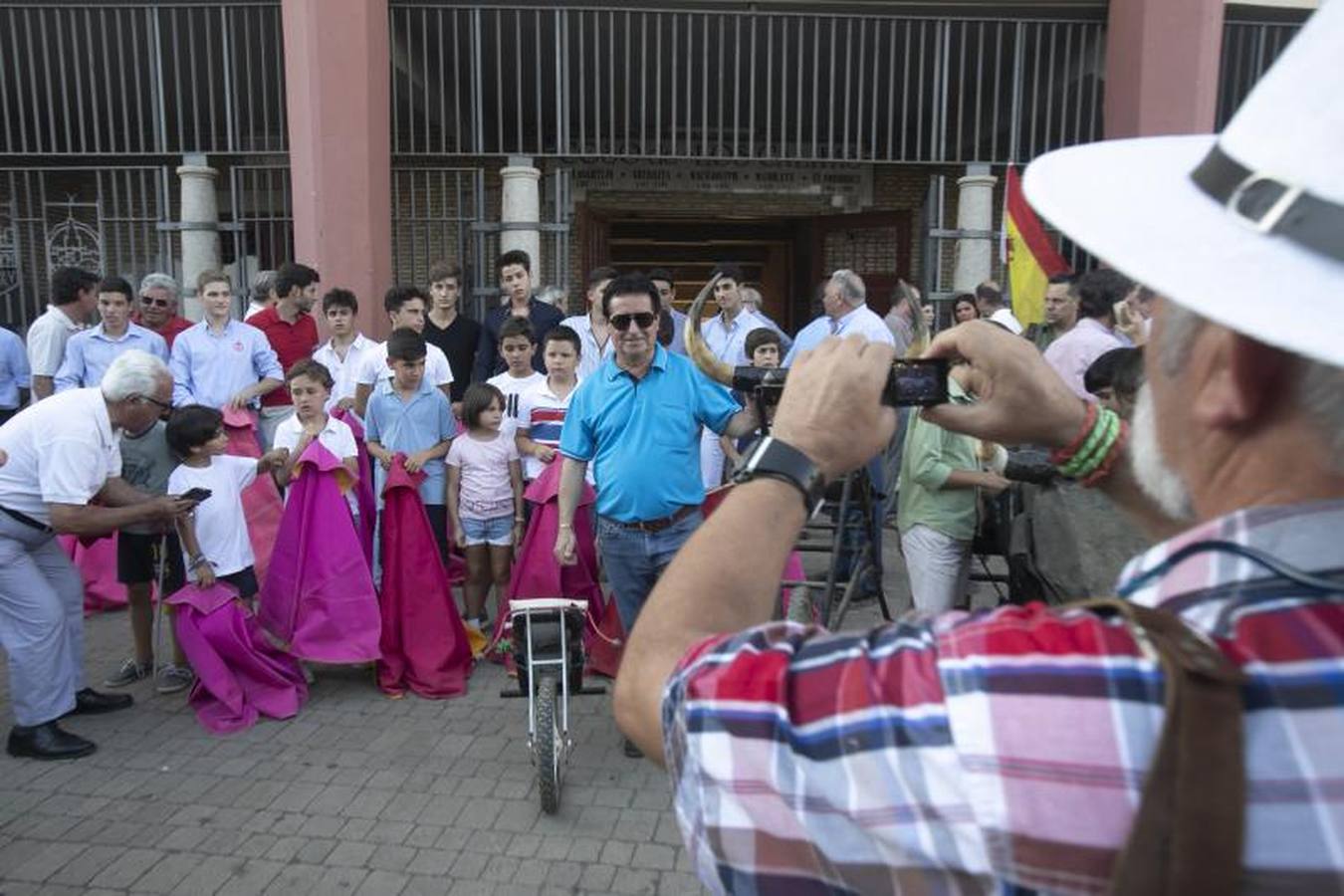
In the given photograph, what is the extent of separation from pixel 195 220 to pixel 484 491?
21.5 ft

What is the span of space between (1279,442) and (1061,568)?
355 centimetres

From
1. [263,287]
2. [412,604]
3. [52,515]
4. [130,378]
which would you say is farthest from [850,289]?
[52,515]

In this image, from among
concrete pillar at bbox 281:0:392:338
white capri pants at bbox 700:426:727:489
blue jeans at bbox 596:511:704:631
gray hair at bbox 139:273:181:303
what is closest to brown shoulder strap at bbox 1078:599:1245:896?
blue jeans at bbox 596:511:704:631

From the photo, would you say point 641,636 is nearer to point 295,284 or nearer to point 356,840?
point 356,840

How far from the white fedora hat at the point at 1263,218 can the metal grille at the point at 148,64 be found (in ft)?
34.7

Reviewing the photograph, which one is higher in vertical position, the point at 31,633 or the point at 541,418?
the point at 541,418

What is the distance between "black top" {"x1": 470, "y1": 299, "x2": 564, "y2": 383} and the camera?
7211 mm

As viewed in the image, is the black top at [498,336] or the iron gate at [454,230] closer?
the black top at [498,336]

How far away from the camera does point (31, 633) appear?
14.3 feet

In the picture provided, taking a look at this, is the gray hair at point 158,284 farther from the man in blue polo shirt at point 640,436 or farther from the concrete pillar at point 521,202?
the man in blue polo shirt at point 640,436

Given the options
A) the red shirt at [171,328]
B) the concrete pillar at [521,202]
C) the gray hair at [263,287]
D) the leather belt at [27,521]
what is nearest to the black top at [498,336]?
the gray hair at [263,287]

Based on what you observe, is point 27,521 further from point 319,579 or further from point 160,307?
point 160,307

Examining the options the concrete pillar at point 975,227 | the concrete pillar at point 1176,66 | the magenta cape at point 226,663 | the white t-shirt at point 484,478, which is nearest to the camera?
the magenta cape at point 226,663

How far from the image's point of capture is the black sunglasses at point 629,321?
14.3 feet
